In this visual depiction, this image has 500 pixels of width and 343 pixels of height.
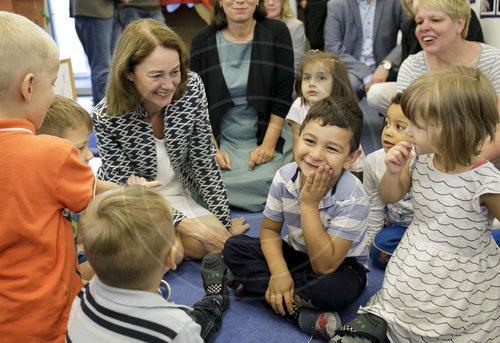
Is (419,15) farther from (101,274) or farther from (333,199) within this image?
(101,274)

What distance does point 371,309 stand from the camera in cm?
108

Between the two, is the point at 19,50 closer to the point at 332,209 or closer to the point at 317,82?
the point at 332,209

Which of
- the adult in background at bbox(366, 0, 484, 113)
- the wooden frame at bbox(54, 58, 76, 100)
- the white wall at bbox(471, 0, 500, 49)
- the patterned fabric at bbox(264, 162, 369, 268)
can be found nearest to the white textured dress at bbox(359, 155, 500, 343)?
the patterned fabric at bbox(264, 162, 369, 268)

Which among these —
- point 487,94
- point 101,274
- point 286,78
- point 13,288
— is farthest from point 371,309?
point 286,78

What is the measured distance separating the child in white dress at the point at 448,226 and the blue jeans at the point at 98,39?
2.13m

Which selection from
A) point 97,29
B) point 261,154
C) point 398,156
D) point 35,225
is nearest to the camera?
point 35,225

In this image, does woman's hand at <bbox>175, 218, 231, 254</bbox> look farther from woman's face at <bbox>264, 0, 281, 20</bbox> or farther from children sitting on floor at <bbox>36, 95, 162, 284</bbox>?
woman's face at <bbox>264, 0, 281, 20</bbox>

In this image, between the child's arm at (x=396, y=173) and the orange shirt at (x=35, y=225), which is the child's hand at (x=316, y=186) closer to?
the child's arm at (x=396, y=173)

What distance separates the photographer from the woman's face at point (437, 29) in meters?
1.54

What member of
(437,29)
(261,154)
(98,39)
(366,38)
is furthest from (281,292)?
(98,39)

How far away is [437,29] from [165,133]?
983 mm

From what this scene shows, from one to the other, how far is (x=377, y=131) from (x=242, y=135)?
2.51 feet

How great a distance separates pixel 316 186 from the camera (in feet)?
3.57

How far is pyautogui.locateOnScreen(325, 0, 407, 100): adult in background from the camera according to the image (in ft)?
7.95
